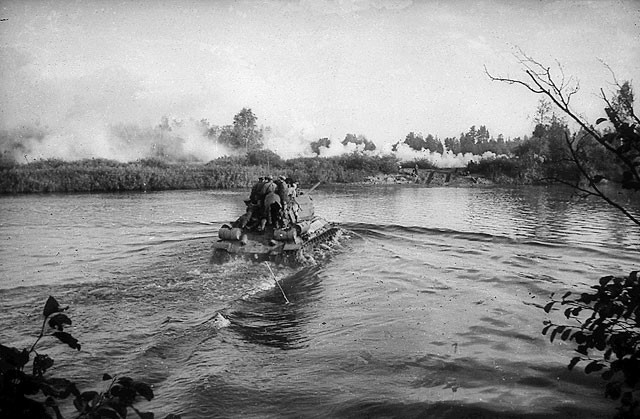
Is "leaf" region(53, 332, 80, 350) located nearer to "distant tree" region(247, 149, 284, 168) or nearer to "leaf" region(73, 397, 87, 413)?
"leaf" region(73, 397, 87, 413)

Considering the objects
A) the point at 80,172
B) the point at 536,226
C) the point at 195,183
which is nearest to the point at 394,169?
the point at 195,183

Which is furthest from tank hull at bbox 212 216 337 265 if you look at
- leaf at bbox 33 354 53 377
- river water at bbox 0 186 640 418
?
leaf at bbox 33 354 53 377

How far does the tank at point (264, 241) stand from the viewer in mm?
16375

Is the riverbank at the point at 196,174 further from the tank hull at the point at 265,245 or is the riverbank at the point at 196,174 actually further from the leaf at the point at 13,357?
the leaf at the point at 13,357

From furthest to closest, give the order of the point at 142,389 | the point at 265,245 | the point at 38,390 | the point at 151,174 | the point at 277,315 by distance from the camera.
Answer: the point at 151,174, the point at 265,245, the point at 277,315, the point at 142,389, the point at 38,390

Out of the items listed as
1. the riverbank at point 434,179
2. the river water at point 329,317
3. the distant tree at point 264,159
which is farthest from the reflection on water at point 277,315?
the riverbank at point 434,179

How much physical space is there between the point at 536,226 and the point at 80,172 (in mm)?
43217

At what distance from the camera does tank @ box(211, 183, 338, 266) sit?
16.4 metres

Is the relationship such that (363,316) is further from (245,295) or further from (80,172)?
(80,172)

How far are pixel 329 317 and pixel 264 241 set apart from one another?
6088 millimetres

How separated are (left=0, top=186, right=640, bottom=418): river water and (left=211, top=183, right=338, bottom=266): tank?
0.67 metres

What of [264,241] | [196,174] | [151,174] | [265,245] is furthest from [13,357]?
[196,174]

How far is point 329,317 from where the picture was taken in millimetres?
11477

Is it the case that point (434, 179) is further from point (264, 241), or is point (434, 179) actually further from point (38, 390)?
point (38, 390)
